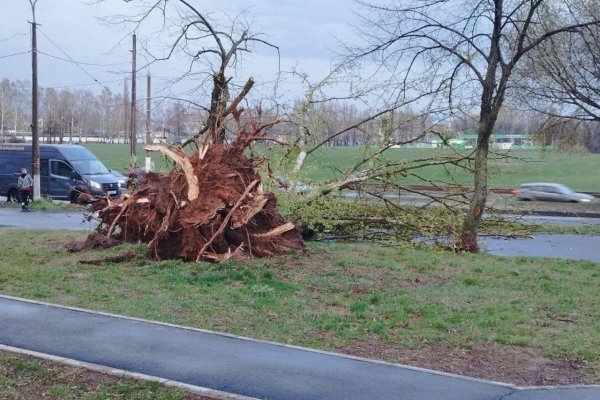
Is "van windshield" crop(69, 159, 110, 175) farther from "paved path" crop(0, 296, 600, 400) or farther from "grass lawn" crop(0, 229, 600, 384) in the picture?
"paved path" crop(0, 296, 600, 400)

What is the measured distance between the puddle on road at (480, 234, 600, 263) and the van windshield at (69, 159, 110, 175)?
17.2 meters

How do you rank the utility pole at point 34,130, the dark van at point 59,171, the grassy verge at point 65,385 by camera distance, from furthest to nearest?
the dark van at point 59,171 → the utility pole at point 34,130 → the grassy verge at point 65,385

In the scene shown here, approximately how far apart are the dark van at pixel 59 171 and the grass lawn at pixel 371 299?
15494 mm

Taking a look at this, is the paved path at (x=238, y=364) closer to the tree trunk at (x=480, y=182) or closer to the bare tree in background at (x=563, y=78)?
the tree trunk at (x=480, y=182)

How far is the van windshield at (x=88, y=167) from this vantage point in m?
29.1

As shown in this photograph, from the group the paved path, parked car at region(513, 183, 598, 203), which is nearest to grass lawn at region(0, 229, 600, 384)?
the paved path

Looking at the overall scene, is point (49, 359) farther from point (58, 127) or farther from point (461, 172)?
point (58, 127)

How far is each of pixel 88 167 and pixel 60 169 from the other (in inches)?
43.9

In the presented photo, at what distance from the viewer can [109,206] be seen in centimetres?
1407

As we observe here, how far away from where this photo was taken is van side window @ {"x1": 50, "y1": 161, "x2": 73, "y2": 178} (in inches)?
1150

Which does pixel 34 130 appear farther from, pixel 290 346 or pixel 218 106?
pixel 290 346

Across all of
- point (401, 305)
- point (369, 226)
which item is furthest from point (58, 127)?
point (401, 305)

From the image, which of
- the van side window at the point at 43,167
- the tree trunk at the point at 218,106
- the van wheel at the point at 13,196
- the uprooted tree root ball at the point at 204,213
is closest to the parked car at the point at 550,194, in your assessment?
the van side window at the point at 43,167

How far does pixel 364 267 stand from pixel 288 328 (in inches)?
173
